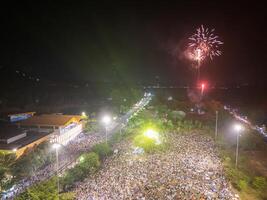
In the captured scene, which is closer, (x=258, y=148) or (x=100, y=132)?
(x=258, y=148)

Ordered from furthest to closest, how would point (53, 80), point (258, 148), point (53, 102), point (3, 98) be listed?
point (53, 80), point (53, 102), point (3, 98), point (258, 148)

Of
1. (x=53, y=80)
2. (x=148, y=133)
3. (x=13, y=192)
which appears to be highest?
(x=53, y=80)

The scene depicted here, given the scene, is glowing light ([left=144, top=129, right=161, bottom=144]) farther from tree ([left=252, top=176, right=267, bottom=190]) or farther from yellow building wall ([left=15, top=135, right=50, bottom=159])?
yellow building wall ([left=15, top=135, right=50, bottom=159])

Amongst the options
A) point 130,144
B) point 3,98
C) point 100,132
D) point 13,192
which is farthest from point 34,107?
point 13,192

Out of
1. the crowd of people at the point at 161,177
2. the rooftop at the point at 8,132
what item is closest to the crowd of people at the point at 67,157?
the crowd of people at the point at 161,177

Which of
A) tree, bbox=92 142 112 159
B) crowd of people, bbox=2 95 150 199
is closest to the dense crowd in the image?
crowd of people, bbox=2 95 150 199

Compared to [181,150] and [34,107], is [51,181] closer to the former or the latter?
[181,150]
